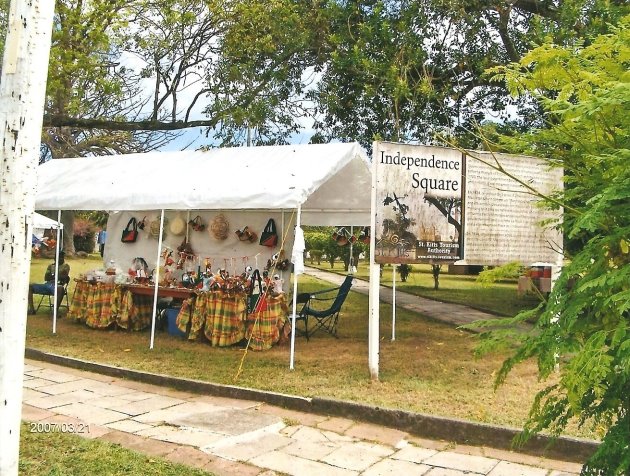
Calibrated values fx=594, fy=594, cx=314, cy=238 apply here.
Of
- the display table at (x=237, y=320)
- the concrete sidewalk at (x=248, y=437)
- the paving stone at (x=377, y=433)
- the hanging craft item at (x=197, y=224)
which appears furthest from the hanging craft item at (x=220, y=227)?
the paving stone at (x=377, y=433)

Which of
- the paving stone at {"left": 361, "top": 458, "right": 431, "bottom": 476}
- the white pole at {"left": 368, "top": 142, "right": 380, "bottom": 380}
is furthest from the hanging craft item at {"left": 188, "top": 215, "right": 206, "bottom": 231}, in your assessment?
the paving stone at {"left": 361, "top": 458, "right": 431, "bottom": 476}

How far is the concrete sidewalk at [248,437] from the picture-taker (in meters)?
3.96

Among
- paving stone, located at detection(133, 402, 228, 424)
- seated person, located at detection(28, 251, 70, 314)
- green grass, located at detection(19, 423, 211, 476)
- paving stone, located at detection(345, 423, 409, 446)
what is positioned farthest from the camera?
seated person, located at detection(28, 251, 70, 314)

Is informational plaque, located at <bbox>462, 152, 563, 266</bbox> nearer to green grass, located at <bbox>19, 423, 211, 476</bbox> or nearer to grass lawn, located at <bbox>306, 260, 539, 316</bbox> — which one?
green grass, located at <bbox>19, 423, 211, 476</bbox>

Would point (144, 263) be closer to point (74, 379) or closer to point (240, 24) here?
point (74, 379)

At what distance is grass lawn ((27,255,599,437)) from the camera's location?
537 centimetres

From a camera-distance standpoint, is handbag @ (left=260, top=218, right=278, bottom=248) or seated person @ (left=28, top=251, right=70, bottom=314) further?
seated person @ (left=28, top=251, right=70, bottom=314)

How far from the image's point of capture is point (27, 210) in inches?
101

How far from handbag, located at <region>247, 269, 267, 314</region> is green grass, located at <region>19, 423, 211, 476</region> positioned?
3512mm

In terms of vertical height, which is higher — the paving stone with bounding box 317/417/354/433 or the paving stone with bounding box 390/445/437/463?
the paving stone with bounding box 317/417/354/433

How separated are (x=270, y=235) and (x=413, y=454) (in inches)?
216

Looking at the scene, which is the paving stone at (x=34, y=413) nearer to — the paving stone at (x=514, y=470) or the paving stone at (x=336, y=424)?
the paving stone at (x=336, y=424)

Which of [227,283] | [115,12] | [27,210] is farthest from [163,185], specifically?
[115,12]

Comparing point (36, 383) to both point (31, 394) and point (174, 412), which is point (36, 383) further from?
point (174, 412)
